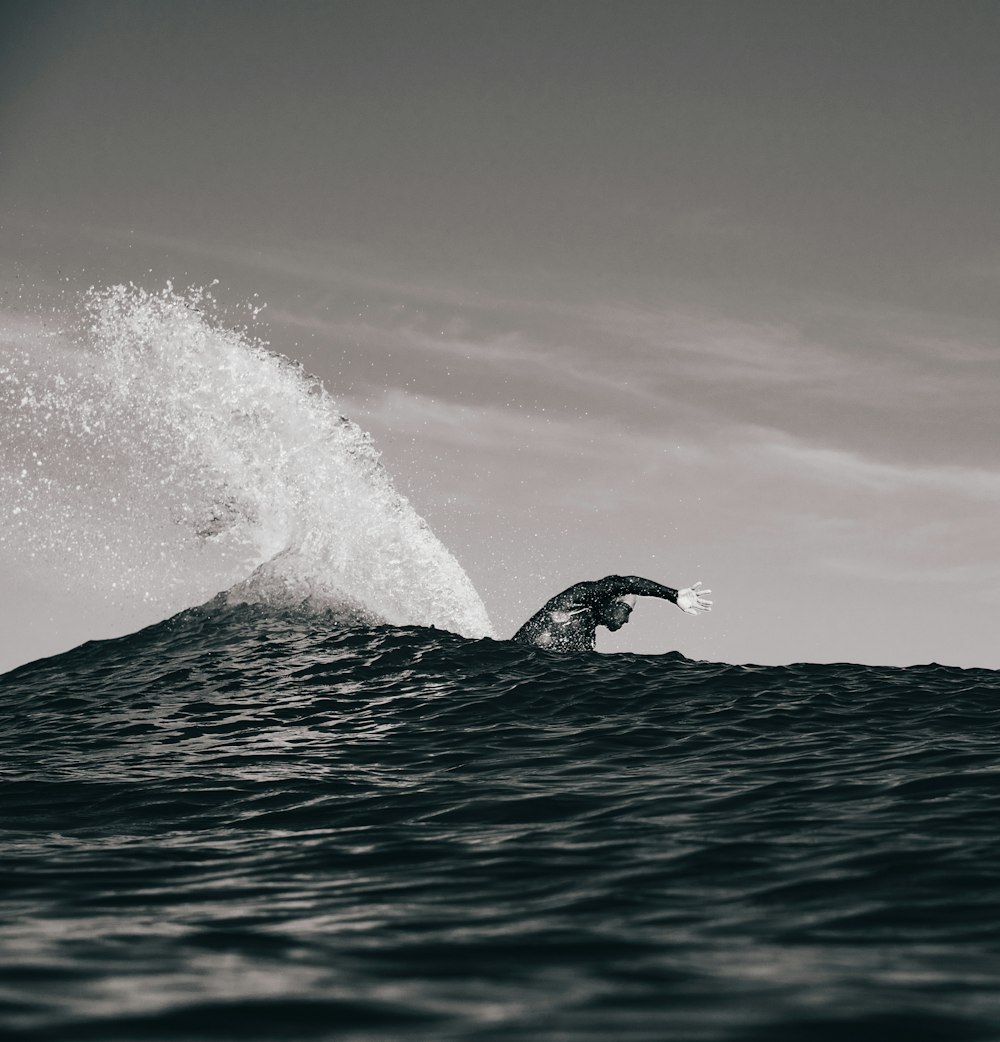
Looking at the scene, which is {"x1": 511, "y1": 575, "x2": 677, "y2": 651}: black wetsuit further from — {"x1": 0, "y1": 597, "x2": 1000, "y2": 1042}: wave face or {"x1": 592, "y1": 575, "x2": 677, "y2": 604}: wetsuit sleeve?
{"x1": 0, "y1": 597, "x2": 1000, "y2": 1042}: wave face

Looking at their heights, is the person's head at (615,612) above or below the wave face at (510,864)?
above

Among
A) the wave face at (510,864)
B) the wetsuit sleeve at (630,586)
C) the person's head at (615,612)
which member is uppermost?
the wetsuit sleeve at (630,586)

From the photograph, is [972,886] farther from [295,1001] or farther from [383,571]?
[383,571]

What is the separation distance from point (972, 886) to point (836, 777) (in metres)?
3.30

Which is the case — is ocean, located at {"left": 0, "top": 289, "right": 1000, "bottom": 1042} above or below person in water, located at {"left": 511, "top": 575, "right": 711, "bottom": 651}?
below

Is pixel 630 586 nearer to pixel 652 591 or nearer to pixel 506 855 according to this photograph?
pixel 652 591

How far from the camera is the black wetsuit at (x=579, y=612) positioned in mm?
18172

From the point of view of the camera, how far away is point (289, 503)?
2450 cm

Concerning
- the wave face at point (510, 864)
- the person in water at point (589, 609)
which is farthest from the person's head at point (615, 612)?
the wave face at point (510, 864)

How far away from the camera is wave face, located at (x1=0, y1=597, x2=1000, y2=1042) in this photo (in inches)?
179

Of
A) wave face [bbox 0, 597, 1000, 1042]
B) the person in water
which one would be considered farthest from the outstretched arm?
wave face [bbox 0, 597, 1000, 1042]

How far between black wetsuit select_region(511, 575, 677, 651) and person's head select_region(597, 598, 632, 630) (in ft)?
0.05

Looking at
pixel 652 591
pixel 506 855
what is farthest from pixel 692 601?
pixel 506 855

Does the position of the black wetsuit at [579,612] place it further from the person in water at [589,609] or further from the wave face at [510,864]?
the wave face at [510,864]
